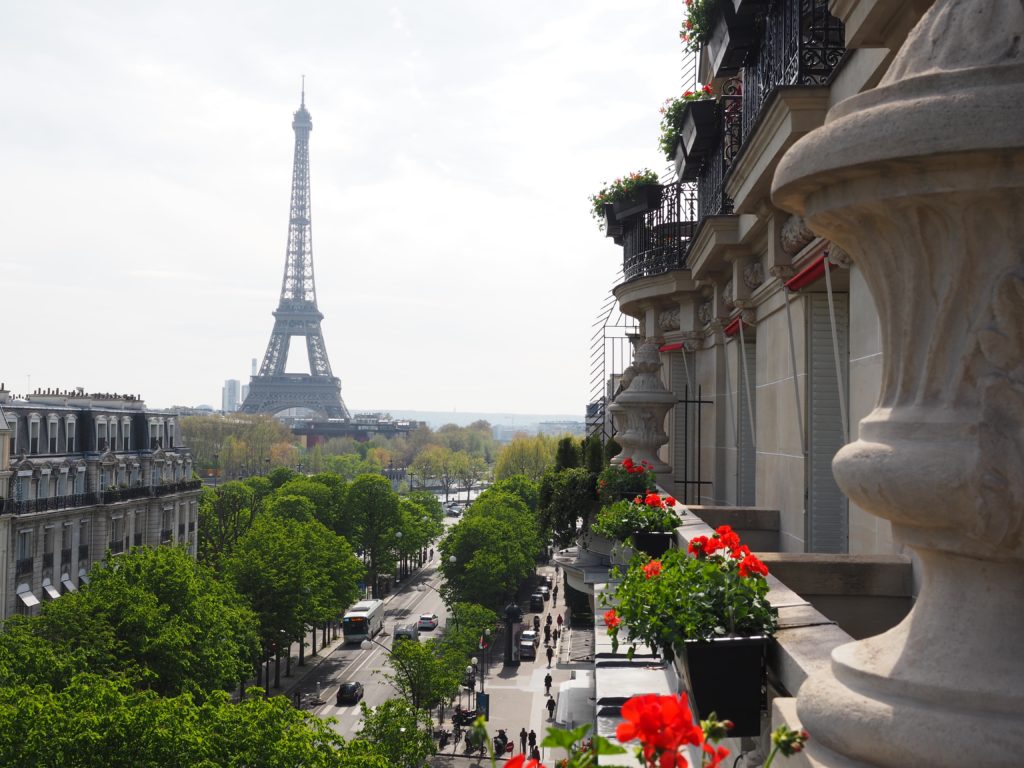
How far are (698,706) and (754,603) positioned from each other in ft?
2.12

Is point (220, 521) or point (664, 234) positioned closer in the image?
point (664, 234)

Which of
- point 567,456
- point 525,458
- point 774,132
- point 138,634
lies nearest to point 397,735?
point 138,634

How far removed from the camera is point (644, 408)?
65.4 ft

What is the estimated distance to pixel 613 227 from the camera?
92.3ft

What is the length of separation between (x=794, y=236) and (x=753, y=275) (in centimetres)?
388

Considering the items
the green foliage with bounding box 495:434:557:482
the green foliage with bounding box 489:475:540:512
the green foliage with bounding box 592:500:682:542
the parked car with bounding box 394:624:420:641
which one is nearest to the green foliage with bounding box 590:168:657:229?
the green foliage with bounding box 592:500:682:542

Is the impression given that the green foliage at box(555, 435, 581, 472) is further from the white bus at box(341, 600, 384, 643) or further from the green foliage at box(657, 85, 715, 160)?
the white bus at box(341, 600, 384, 643)

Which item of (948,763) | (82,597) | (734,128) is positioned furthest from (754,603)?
(82,597)

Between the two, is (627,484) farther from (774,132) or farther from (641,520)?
(774,132)

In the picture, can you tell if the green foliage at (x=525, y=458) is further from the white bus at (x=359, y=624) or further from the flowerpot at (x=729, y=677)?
the flowerpot at (x=729, y=677)

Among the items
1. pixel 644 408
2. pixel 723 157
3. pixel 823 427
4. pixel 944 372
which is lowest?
pixel 823 427

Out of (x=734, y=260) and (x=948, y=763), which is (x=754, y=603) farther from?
(x=734, y=260)

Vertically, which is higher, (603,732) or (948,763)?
(948,763)

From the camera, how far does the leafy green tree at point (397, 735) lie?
31.5 m
